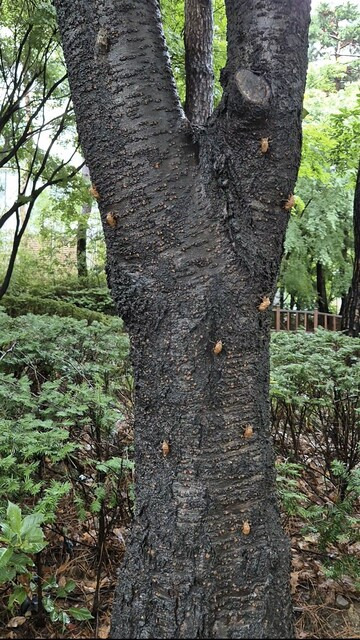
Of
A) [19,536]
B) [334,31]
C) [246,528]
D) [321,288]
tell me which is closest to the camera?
[246,528]

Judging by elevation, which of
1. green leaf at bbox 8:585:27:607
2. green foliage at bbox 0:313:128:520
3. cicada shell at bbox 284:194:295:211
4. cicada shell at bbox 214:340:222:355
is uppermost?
cicada shell at bbox 284:194:295:211

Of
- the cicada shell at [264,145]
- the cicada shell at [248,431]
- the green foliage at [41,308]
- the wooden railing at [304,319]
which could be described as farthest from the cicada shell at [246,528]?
the wooden railing at [304,319]

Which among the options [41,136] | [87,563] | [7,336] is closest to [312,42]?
[41,136]

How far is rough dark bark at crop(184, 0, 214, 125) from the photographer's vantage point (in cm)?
438

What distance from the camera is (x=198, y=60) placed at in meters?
4.47

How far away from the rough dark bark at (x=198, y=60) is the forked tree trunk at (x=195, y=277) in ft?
10.1

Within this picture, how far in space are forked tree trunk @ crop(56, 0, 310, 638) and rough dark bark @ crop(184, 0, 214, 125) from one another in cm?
307

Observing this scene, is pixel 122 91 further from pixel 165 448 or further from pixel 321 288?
pixel 321 288

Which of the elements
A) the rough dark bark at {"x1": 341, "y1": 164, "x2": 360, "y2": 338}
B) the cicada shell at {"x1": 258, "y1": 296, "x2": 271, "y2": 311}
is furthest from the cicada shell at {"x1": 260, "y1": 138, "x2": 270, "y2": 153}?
the rough dark bark at {"x1": 341, "y1": 164, "x2": 360, "y2": 338}

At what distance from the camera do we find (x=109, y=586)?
1.93 metres

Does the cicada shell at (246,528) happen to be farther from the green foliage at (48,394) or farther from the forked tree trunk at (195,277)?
the green foliage at (48,394)

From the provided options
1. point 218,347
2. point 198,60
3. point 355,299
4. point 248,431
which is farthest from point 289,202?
point 355,299

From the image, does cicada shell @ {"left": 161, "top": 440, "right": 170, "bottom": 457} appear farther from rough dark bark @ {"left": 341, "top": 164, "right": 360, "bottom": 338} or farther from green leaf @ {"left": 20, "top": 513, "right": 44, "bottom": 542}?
rough dark bark @ {"left": 341, "top": 164, "right": 360, "bottom": 338}

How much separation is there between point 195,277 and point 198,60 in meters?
3.79
